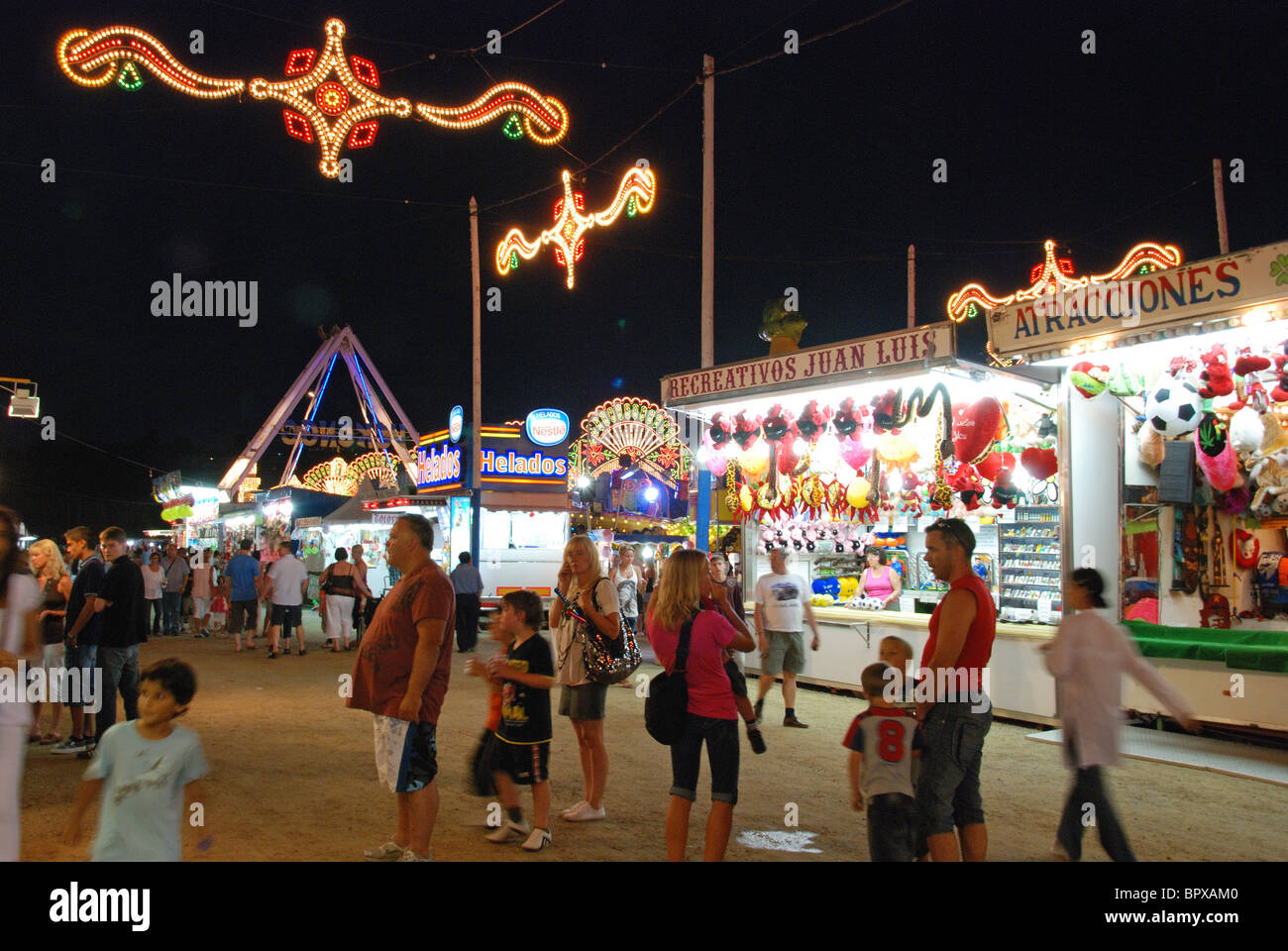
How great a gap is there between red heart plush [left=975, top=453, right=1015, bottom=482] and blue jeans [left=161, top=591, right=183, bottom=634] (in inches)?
622

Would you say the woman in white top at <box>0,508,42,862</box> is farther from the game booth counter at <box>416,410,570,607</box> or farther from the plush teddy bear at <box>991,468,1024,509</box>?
the game booth counter at <box>416,410,570,607</box>

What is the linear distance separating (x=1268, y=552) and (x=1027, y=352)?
423 centimetres

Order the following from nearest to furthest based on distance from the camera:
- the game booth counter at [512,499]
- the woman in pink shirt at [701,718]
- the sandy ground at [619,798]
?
1. the woman in pink shirt at [701,718]
2. the sandy ground at [619,798]
3. the game booth counter at [512,499]

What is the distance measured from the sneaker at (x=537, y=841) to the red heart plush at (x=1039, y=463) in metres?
6.47

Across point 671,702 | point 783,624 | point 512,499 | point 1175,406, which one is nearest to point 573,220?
point 783,624

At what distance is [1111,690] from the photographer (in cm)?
463

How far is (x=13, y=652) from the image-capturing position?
12.0 ft

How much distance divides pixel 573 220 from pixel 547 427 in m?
9.21

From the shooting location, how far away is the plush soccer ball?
8508 mm

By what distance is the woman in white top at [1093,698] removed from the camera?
4504 mm

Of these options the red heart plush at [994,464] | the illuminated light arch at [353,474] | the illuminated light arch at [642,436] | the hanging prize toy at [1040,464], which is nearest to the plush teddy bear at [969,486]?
the red heart plush at [994,464]

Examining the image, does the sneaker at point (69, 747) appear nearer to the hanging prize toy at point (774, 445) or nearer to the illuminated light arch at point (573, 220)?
the hanging prize toy at point (774, 445)

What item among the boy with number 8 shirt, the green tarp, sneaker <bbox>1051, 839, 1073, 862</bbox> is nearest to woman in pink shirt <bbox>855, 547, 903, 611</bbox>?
the green tarp

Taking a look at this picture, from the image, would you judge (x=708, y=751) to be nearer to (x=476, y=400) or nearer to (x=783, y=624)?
(x=783, y=624)
